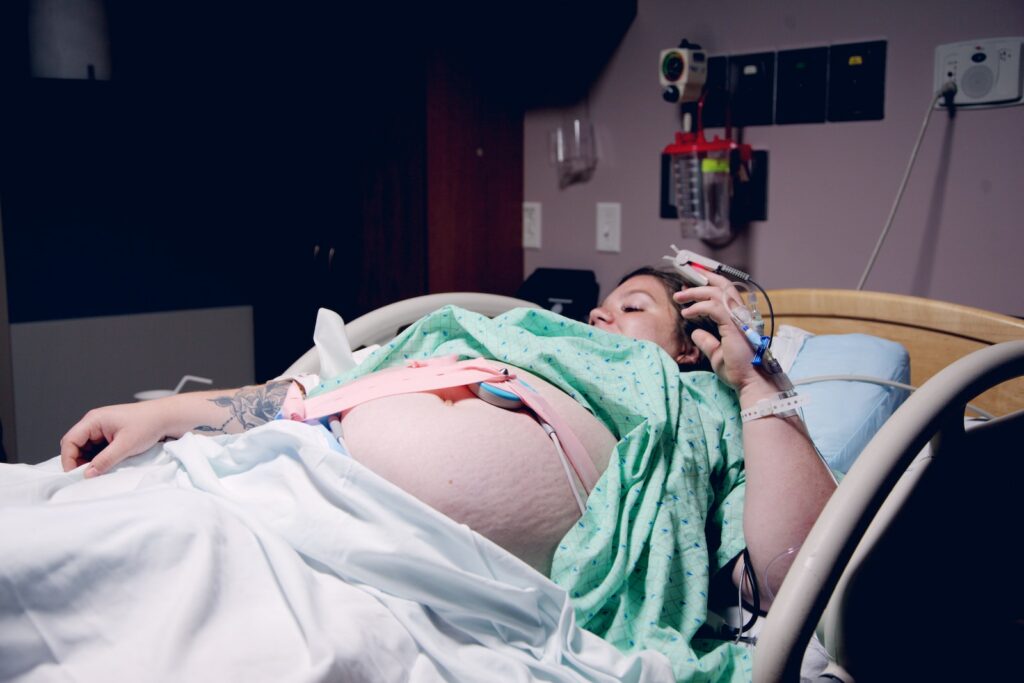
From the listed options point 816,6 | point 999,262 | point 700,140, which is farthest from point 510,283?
point 999,262

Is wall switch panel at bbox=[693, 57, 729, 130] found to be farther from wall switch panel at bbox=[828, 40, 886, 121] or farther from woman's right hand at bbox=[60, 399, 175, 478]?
woman's right hand at bbox=[60, 399, 175, 478]

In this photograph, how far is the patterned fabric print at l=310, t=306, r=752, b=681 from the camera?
3.54ft

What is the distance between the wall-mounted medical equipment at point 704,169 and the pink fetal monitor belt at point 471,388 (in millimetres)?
1109

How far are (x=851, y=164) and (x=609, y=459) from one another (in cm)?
121

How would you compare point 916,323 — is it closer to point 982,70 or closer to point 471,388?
point 982,70

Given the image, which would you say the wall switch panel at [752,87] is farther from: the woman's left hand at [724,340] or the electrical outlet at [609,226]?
the woman's left hand at [724,340]

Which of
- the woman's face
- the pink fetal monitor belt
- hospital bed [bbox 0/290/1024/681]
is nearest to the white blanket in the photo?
hospital bed [bbox 0/290/1024/681]

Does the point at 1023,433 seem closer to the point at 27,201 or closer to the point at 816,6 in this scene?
the point at 816,6

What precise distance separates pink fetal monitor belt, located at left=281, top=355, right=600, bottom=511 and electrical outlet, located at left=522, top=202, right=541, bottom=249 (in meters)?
1.51

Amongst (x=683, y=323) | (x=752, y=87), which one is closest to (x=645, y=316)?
(x=683, y=323)

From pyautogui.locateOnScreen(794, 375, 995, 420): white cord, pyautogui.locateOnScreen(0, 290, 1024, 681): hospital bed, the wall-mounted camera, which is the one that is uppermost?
the wall-mounted camera

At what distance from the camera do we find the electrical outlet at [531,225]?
2758 millimetres

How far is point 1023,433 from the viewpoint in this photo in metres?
1.24

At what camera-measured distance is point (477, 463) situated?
111 cm
